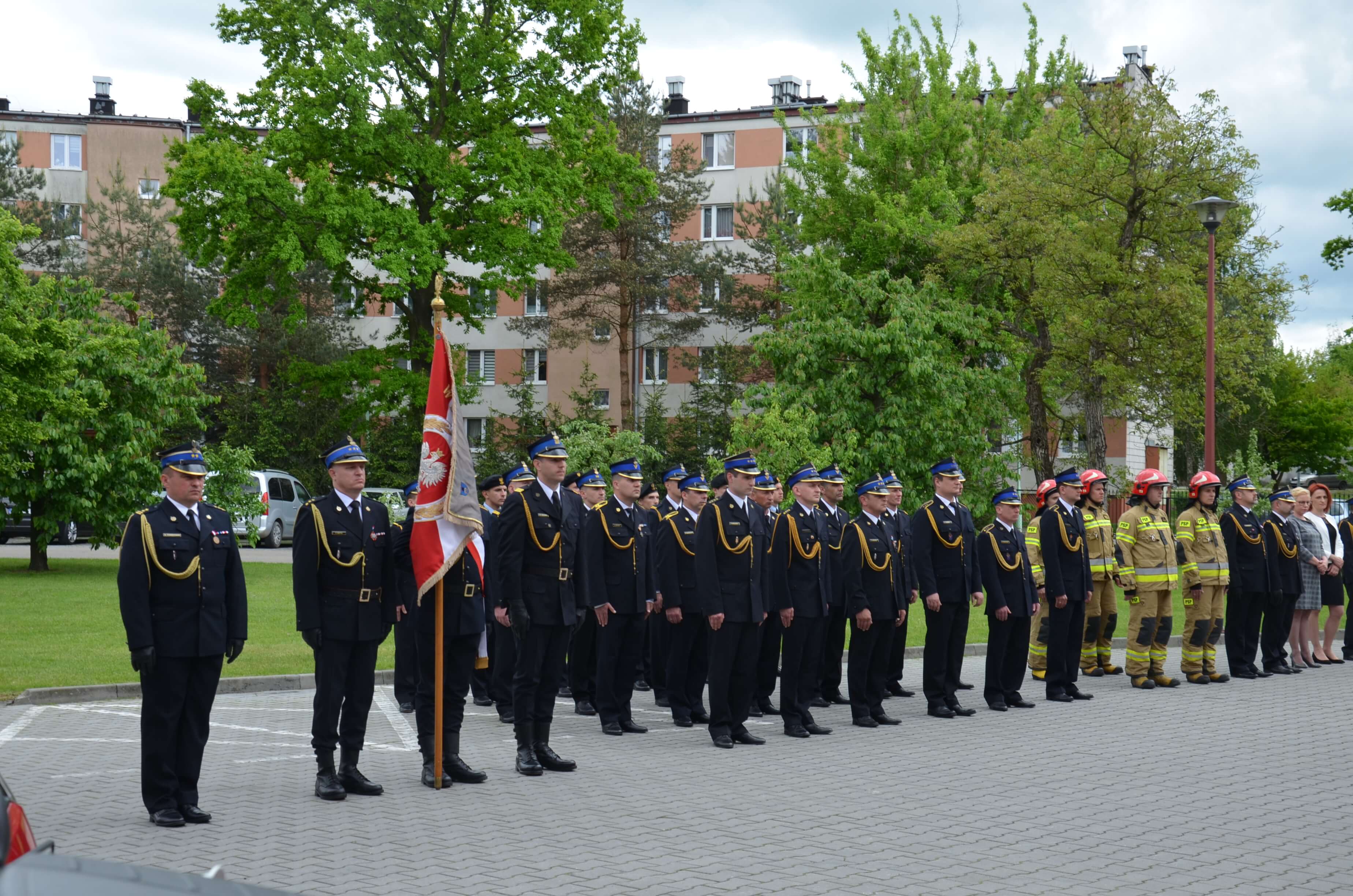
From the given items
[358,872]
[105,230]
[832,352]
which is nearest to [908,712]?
[358,872]

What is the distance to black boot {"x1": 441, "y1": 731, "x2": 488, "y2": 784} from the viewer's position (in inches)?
354

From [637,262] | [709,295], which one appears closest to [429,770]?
[637,262]

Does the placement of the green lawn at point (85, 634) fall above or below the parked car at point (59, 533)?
below

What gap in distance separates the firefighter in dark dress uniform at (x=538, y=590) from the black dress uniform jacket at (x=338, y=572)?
1.02m

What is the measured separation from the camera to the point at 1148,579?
47.3ft

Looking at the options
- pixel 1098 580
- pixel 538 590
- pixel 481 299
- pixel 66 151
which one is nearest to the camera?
pixel 538 590

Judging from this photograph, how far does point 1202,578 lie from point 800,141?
121ft

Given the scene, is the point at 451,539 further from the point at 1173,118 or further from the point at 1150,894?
the point at 1173,118

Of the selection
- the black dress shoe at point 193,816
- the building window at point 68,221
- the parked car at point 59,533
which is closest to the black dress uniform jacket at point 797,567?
the black dress shoe at point 193,816

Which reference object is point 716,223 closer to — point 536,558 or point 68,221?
point 68,221

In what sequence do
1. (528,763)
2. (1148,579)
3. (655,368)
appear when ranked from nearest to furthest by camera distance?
(528,763)
(1148,579)
(655,368)

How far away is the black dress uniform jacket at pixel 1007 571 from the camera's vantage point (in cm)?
1308

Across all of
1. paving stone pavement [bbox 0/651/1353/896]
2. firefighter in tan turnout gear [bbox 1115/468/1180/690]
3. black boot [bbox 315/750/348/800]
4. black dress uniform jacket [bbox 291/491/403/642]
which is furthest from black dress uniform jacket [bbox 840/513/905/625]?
black boot [bbox 315/750/348/800]

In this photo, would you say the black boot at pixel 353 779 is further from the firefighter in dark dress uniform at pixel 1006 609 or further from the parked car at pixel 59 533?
the parked car at pixel 59 533
